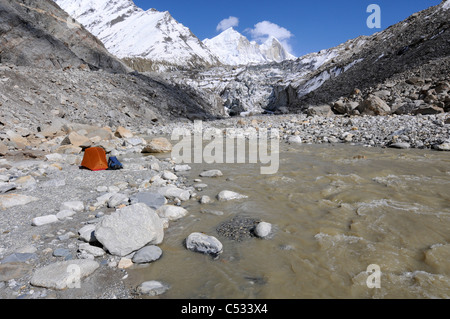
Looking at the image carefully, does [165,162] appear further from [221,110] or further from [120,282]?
[221,110]

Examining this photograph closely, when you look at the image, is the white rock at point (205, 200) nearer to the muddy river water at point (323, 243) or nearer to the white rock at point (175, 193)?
the muddy river water at point (323, 243)

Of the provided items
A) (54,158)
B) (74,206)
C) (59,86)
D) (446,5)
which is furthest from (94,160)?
(446,5)

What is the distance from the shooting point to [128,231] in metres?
2.71

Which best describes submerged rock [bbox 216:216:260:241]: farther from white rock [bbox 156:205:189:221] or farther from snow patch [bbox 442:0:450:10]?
snow patch [bbox 442:0:450:10]

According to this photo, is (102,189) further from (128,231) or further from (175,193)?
(128,231)

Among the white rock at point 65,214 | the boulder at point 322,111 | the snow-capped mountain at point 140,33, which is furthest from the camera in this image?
the snow-capped mountain at point 140,33

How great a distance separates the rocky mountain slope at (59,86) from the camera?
1197 cm

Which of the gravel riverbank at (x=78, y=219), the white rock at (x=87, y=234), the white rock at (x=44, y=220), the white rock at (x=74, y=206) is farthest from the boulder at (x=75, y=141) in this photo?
the white rock at (x=87, y=234)

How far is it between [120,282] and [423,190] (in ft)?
16.9

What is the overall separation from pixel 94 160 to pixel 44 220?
2.87 meters

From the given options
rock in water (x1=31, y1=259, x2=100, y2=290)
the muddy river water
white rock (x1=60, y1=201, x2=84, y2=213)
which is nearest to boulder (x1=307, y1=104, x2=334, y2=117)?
the muddy river water

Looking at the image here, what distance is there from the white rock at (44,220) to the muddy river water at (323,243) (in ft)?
5.24

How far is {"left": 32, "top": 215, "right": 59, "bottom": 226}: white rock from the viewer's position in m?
3.16

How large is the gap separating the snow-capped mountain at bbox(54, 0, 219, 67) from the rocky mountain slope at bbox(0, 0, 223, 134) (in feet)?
226
